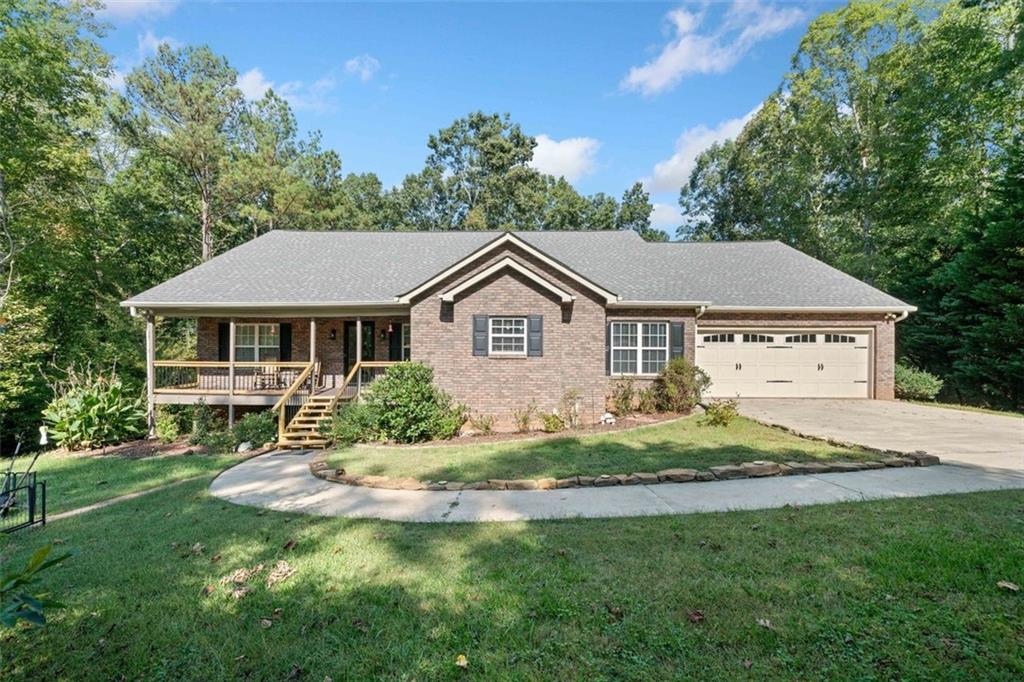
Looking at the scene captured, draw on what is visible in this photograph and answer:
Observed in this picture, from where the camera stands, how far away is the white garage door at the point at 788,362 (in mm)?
15875

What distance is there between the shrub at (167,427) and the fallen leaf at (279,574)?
11269 mm

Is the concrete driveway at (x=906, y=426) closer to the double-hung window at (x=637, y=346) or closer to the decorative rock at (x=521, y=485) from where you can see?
the double-hung window at (x=637, y=346)

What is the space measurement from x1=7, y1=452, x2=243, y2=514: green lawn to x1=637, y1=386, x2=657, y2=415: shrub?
409 inches

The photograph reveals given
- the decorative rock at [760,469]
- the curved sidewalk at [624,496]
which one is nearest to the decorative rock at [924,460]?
the curved sidewalk at [624,496]

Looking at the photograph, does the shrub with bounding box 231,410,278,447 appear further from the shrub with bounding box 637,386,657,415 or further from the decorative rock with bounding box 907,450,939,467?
the decorative rock with bounding box 907,450,939,467

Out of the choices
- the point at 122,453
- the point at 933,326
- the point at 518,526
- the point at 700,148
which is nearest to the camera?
the point at 518,526

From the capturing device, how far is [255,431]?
1137cm

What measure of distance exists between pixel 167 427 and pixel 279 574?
11899mm

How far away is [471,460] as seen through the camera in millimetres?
8688

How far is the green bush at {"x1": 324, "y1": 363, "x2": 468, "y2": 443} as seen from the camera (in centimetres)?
1057

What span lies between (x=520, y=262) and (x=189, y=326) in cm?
2178

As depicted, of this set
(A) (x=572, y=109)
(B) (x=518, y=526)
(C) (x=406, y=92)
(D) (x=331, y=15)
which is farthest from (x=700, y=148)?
(B) (x=518, y=526)

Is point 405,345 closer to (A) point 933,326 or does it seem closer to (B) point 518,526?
(B) point 518,526

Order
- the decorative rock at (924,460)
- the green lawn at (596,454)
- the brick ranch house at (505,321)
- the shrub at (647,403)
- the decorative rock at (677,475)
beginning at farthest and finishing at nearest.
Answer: the shrub at (647,403), the brick ranch house at (505,321), the green lawn at (596,454), the decorative rock at (924,460), the decorative rock at (677,475)
